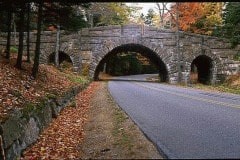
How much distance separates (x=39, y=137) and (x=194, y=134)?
3.95 metres

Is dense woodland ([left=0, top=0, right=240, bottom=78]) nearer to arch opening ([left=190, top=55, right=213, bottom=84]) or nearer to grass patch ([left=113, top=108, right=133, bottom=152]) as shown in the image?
arch opening ([left=190, top=55, right=213, bottom=84])

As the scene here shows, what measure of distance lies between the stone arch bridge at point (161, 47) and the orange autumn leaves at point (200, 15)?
622cm

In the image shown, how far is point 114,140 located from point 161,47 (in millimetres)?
31533

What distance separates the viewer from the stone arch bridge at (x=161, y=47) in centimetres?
3928

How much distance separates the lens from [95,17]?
58.3 metres

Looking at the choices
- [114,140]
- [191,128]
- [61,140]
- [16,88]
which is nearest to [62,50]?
[16,88]

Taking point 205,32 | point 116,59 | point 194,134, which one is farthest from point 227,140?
point 116,59

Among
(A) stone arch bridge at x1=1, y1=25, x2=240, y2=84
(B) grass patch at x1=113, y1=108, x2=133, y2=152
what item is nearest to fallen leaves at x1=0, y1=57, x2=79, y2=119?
(B) grass patch at x1=113, y1=108, x2=133, y2=152

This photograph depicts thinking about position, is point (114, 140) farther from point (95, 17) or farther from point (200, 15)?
Answer: point (95, 17)

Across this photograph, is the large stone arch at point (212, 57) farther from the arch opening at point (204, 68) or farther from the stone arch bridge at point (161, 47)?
the arch opening at point (204, 68)

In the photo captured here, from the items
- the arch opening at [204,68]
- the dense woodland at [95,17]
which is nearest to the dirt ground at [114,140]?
the dense woodland at [95,17]

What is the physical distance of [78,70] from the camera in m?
39.7

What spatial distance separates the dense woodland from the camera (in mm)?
18308

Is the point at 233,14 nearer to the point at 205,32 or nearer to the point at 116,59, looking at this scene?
the point at 205,32
